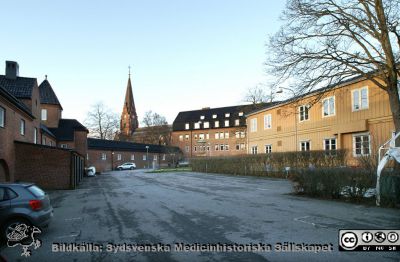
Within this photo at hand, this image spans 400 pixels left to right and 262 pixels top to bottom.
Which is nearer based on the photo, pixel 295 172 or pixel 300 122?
pixel 295 172

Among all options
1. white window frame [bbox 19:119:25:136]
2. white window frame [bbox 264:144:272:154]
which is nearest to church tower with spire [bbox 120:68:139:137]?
white window frame [bbox 264:144:272:154]

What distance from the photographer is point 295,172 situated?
1659cm

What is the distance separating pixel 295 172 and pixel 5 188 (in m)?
12.5

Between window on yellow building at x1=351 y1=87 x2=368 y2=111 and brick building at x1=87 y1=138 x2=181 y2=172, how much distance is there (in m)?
49.8

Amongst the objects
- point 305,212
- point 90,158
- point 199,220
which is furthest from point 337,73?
point 90,158

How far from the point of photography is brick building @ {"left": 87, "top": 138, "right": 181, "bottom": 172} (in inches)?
2542

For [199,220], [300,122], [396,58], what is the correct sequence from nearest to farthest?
[199,220] < [396,58] < [300,122]

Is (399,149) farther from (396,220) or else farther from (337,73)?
(337,73)

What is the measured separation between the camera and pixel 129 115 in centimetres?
11744

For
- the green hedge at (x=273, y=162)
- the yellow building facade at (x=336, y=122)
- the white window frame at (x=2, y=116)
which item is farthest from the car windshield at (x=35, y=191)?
the green hedge at (x=273, y=162)

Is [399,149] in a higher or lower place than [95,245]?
higher

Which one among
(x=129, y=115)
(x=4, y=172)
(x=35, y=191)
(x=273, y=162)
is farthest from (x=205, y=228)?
(x=129, y=115)

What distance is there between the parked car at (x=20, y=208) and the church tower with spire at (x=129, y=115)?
107781 millimetres

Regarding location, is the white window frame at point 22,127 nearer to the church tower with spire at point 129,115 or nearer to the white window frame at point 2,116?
the white window frame at point 2,116
